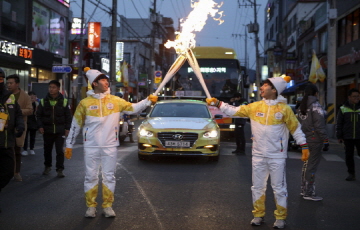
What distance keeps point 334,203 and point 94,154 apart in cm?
380

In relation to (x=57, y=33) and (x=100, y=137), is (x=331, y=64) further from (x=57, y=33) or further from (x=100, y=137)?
(x=57, y=33)

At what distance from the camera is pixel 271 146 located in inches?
231

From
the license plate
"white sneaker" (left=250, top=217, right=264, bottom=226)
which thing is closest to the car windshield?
the license plate

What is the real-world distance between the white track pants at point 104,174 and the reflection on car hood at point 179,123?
17.0 feet

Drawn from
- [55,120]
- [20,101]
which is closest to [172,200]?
[55,120]

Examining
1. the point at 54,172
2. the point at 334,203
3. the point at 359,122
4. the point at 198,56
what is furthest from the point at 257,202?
the point at 198,56

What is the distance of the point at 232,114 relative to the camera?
6.25 meters

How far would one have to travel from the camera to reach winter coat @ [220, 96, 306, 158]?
19.3 ft

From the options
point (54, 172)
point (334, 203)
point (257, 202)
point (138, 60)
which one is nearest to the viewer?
point (257, 202)

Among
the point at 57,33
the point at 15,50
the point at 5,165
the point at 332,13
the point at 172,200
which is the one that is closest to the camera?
the point at 5,165

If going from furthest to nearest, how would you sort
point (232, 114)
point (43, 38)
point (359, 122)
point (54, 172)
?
point (43, 38), point (54, 172), point (359, 122), point (232, 114)

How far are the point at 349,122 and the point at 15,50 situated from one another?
62.9ft

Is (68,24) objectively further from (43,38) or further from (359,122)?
(359,122)

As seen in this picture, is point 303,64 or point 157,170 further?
→ point 303,64
